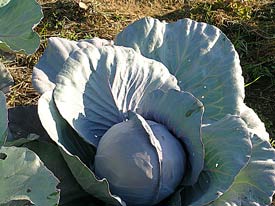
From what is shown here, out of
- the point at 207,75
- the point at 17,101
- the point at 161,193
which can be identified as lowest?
the point at 17,101

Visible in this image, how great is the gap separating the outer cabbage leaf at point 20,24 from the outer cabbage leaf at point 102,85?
0.41ft

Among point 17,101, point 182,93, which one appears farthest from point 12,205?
point 17,101

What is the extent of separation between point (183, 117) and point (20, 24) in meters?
0.49

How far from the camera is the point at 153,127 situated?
1368 mm

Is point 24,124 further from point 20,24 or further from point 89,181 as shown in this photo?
point 89,181

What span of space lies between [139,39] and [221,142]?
0.40 metres

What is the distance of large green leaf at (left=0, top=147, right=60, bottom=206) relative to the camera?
114 centimetres

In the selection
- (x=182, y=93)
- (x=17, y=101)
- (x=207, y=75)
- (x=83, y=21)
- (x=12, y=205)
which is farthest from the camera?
(x=83, y=21)

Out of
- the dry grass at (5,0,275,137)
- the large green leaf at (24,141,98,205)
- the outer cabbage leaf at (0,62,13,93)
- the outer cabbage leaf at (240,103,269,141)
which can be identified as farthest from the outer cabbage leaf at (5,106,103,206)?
the dry grass at (5,0,275,137)

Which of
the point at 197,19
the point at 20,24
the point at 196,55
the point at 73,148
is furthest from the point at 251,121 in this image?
the point at 197,19

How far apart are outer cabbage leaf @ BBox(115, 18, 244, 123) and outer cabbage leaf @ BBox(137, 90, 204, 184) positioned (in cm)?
16

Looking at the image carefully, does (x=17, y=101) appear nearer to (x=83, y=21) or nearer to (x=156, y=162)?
(x=83, y=21)

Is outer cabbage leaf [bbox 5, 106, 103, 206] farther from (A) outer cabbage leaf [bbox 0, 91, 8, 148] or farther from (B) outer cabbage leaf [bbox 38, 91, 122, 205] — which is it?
(A) outer cabbage leaf [bbox 0, 91, 8, 148]

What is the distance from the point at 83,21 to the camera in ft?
9.00
